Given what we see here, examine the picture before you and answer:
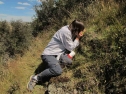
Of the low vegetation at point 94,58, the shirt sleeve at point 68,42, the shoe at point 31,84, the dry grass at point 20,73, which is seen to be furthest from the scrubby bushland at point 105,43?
the dry grass at point 20,73

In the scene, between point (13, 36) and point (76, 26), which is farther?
point (13, 36)

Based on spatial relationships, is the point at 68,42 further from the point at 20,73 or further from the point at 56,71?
the point at 20,73

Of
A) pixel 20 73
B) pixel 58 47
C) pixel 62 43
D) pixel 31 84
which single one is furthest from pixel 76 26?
pixel 20 73

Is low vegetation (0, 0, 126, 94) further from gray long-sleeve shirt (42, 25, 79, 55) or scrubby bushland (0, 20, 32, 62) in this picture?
Result: scrubby bushland (0, 20, 32, 62)

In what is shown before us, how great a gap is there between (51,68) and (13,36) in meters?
19.8

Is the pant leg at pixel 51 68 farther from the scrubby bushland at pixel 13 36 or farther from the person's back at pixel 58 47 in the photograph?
the scrubby bushland at pixel 13 36

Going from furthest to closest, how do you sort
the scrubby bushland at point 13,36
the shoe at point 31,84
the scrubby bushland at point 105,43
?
the scrubby bushland at point 13,36 < the shoe at point 31,84 < the scrubby bushland at point 105,43

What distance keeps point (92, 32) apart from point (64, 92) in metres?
2.25

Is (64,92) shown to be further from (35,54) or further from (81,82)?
(35,54)

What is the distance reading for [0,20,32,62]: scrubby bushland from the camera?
23434 millimetres

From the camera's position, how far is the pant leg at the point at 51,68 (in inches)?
237

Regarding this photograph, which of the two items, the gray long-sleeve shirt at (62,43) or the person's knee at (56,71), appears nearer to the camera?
the person's knee at (56,71)

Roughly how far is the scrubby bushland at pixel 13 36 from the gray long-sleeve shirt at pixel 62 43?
16722mm

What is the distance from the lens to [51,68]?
6.06m
